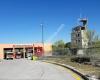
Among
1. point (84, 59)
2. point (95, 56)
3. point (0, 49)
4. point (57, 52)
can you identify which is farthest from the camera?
point (0, 49)

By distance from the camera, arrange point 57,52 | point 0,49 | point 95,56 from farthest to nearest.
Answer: point 0,49
point 57,52
point 95,56

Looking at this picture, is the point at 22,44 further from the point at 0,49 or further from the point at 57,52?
the point at 57,52

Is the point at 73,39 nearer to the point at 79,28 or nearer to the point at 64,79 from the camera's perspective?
the point at 79,28

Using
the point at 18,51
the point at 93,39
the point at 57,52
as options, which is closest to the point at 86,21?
the point at 93,39

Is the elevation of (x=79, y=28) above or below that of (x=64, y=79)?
above

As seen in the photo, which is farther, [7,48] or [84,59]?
[7,48]

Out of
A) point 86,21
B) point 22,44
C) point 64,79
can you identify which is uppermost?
point 86,21

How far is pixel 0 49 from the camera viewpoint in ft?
380

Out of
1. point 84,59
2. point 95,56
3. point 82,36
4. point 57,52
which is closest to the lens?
point 95,56

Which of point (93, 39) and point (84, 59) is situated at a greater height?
point (93, 39)

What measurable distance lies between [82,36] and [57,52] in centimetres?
6682

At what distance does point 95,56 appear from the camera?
1373 inches

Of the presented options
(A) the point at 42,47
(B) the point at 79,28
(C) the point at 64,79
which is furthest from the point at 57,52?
(B) the point at 79,28

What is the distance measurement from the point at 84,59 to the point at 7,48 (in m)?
83.1
